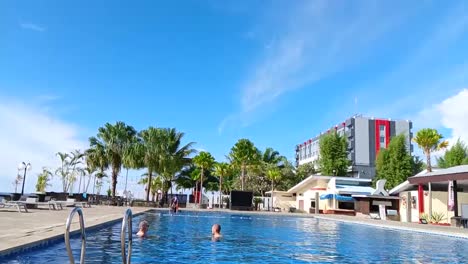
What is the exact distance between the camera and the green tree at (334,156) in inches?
2507

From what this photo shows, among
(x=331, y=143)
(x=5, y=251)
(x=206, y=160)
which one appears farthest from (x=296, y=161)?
(x=5, y=251)

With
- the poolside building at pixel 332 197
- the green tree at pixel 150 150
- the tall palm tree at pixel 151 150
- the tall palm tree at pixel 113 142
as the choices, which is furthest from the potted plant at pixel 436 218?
the tall palm tree at pixel 113 142

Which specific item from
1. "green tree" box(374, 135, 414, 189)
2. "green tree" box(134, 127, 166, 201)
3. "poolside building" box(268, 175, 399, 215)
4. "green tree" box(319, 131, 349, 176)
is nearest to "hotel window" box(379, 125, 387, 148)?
"green tree" box(319, 131, 349, 176)

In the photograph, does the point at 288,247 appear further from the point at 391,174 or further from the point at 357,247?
the point at 391,174

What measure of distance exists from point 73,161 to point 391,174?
4273 cm

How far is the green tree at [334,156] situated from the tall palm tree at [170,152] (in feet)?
71.5

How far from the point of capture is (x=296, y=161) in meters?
122

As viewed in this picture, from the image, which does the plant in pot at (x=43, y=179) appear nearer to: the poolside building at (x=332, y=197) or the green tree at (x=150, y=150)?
the green tree at (x=150, y=150)

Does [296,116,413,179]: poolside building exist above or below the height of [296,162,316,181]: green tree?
above

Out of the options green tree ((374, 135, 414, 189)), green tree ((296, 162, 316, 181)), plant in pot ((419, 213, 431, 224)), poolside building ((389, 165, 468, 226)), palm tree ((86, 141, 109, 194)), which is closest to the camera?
poolside building ((389, 165, 468, 226))

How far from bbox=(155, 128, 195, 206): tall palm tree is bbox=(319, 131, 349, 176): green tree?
21793 mm

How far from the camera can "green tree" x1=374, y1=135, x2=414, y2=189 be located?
55375 mm

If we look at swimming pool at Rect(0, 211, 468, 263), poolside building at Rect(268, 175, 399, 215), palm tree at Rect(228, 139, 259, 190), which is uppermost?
palm tree at Rect(228, 139, 259, 190)

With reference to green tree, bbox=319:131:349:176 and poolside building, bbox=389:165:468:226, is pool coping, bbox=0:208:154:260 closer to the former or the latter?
poolside building, bbox=389:165:468:226
